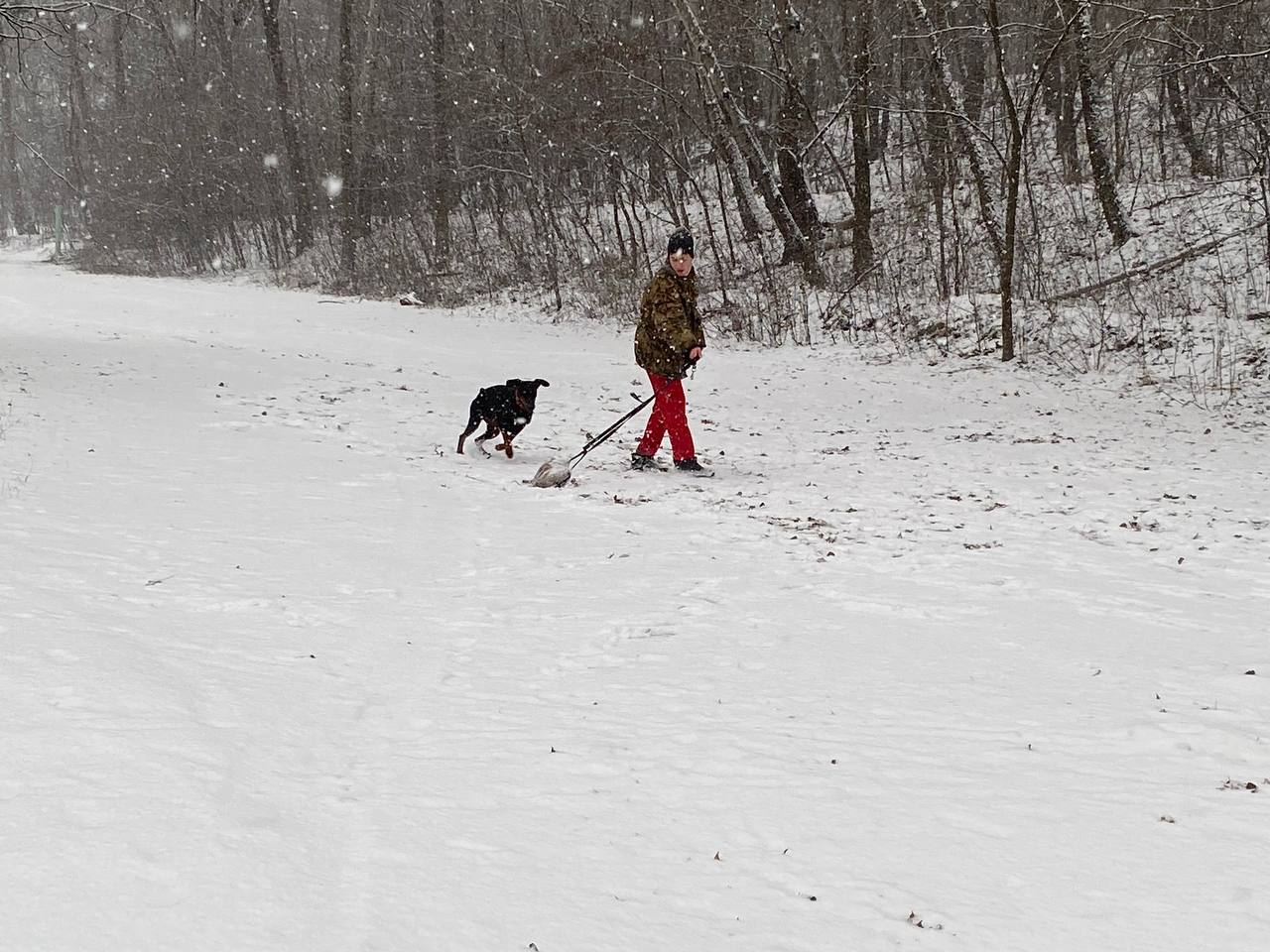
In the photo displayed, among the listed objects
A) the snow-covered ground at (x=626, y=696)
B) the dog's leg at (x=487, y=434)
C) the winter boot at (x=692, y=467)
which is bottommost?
the snow-covered ground at (x=626, y=696)

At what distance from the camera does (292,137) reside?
32.6 metres

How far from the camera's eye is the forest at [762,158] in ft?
45.3

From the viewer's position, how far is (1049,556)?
660cm

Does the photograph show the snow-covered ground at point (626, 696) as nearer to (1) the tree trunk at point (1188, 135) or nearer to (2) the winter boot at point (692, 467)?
(2) the winter boot at point (692, 467)

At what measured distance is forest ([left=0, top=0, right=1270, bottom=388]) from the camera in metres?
13.8

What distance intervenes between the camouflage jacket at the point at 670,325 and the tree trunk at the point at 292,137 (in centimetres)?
2720

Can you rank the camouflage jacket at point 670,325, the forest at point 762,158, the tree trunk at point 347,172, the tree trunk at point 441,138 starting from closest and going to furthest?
the camouflage jacket at point 670,325 < the forest at point 762,158 < the tree trunk at point 441,138 < the tree trunk at point 347,172

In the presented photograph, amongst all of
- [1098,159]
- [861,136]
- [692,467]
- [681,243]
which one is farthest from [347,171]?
[692,467]

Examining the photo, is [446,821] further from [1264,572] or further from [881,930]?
[1264,572]

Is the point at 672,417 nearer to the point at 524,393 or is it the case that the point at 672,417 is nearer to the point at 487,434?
the point at 524,393

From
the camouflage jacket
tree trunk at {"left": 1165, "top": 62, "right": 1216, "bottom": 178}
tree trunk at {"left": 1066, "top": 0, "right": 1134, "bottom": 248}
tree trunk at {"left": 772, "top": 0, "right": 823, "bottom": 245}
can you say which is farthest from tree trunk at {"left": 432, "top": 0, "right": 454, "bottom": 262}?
the camouflage jacket

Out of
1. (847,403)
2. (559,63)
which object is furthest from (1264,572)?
(559,63)

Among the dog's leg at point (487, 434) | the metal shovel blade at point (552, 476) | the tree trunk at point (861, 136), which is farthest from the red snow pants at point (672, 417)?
the tree trunk at point (861, 136)

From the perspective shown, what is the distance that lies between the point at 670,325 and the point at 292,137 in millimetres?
27835
